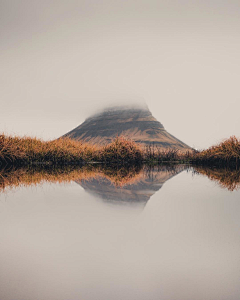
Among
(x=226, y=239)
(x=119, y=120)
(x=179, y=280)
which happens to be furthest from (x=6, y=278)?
(x=119, y=120)

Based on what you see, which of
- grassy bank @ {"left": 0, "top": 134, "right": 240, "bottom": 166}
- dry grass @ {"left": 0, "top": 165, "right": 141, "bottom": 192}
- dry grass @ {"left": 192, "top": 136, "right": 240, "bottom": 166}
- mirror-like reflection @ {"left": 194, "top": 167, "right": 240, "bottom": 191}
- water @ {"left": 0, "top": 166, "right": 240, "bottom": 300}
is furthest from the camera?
dry grass @ {"left": 192, "top": 136, "right": 240, "bottom": 166}

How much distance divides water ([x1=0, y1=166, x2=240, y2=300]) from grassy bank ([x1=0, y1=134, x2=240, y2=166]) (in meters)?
8.86

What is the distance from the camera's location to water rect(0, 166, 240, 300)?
119 cm

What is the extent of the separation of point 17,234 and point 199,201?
2.43 meters

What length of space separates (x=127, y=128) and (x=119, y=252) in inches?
6907

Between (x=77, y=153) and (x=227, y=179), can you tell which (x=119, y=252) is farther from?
(x=77, y=153)

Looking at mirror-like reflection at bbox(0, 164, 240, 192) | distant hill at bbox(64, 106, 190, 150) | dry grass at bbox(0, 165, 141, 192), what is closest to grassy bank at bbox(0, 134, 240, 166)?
dry grass at bbox(0, 165, 141, 192)

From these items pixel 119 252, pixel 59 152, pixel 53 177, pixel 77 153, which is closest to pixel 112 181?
pixel 53 177

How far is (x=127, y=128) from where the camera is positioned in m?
176

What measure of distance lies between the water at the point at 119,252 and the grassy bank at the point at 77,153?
8.86m

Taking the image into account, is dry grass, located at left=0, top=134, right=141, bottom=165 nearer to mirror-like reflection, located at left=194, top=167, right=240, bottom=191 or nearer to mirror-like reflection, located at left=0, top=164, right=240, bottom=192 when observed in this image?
mirror-like reflection, located at left=0, top=164, right=240, bottom=192

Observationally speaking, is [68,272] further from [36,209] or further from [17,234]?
[36,209]

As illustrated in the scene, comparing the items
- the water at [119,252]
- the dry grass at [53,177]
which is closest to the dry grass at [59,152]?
the dry grass at [53,177]

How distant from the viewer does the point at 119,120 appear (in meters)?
187
